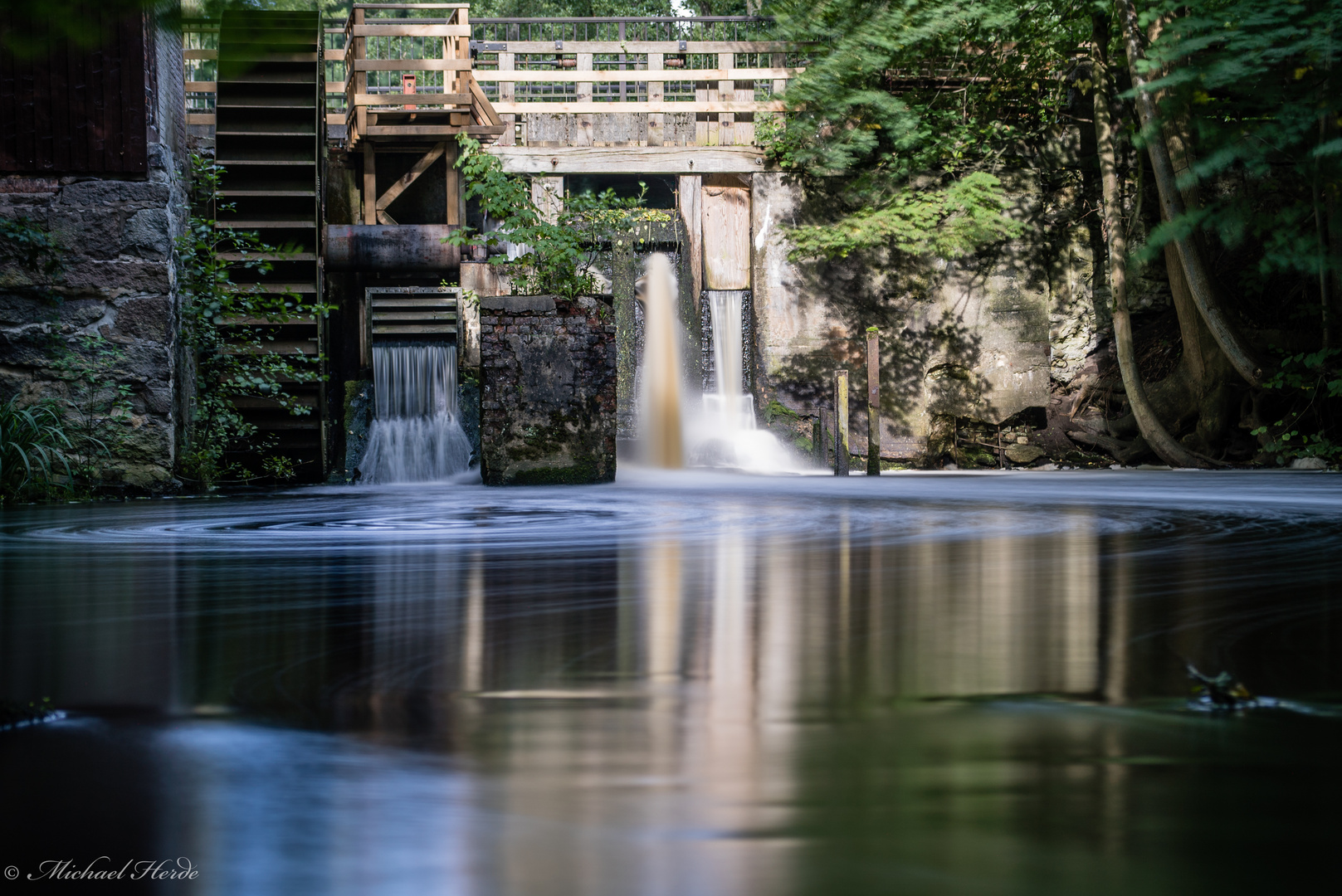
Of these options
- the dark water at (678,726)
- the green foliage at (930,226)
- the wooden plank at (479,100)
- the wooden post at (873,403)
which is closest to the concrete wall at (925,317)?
the green foliage at (930,226)

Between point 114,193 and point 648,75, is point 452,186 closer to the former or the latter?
point 648,75

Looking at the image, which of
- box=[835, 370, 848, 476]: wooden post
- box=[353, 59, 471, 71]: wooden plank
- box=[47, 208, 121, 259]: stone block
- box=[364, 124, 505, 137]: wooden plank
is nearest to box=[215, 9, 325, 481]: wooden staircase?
box=[353, 59, 471, 71]: wooden plank

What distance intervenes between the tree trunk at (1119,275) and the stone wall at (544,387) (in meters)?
7.54

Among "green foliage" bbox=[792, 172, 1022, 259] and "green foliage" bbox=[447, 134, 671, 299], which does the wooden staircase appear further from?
"green foliage" bbox=[792, 172, 1022, 259]

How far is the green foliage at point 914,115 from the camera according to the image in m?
14.7

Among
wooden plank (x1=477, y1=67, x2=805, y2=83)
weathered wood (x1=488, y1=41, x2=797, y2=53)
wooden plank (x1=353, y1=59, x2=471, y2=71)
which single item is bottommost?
wooden plank (x1=353, y1=59, x2=471, y2=71)

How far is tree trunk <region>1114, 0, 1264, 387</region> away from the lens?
11.9 m

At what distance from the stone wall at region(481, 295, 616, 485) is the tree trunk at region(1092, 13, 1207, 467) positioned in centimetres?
754

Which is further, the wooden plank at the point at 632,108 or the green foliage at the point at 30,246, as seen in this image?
the wooden plank at the point at 632,108

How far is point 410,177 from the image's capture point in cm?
1449

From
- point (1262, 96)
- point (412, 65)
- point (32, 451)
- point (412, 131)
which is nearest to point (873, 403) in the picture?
point (1262, 96)

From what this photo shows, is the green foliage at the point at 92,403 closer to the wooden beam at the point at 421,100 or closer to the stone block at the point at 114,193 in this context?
the stone block at the point at 114,193

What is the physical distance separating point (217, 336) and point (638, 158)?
26.5 ft

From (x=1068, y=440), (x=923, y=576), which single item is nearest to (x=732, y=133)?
(x=1068, y=440)
